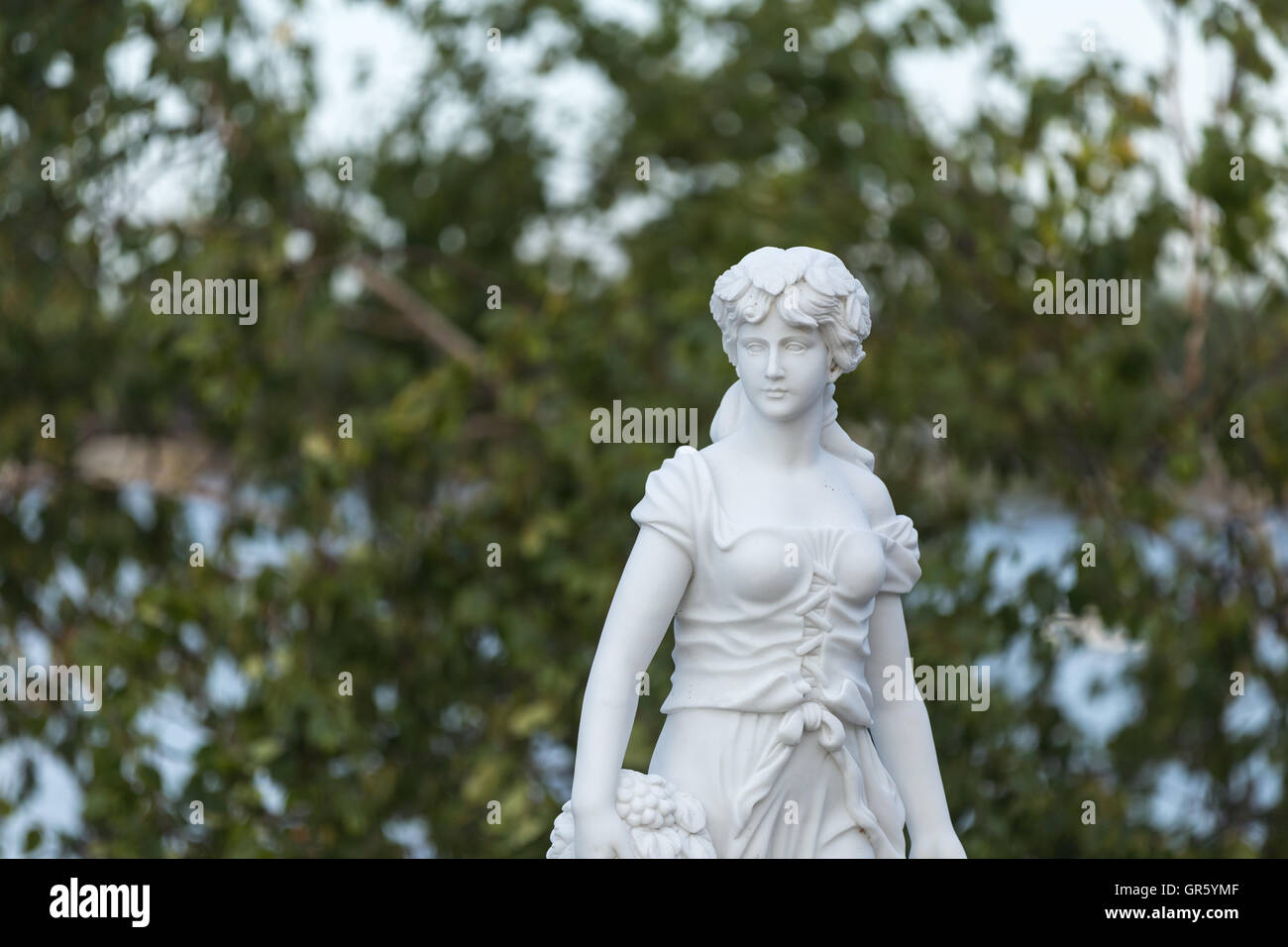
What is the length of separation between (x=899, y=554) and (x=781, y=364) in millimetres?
502

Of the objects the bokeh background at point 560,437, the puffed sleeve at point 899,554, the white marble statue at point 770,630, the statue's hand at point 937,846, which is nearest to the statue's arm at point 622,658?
the white marble statue at point 770,630

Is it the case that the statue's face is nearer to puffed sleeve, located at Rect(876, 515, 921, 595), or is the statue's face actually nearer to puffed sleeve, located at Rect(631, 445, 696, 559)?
puffed sleeve, located at Rect(631, 445, 696, 559)

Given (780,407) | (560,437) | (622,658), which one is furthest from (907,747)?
(560,437)

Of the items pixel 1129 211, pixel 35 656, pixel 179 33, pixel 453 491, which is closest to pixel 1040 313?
pixel 1129 211

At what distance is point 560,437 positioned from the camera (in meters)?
7.01

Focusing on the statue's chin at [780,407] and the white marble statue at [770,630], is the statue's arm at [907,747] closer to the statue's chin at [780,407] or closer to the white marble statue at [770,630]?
the white marble statue at [770,630]

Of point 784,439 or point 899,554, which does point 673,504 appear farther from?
point 899,554

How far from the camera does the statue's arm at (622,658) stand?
3.32m

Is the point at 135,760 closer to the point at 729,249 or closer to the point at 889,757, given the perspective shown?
the point at 729,249

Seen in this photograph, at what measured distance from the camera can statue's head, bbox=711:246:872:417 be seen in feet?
11.4

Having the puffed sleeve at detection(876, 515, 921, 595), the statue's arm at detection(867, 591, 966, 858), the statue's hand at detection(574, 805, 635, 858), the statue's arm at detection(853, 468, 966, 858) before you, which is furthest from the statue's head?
the statue's hand at detection(574, 805, 635, 858)

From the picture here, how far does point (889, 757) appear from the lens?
362cm

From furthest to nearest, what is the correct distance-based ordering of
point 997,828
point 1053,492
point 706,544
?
1. point 1053,492
2. point 997,828
3. point 706,544
